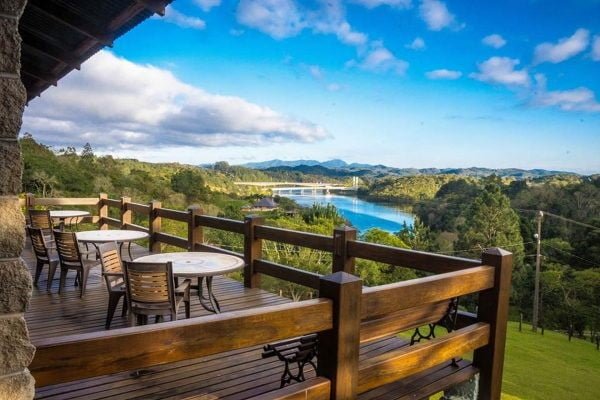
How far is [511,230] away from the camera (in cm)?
4300

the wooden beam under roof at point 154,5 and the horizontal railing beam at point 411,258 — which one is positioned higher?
the wooden beam under roof at point 154,5

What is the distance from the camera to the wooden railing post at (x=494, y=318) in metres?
2.89

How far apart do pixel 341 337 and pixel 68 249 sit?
4395 millimetres

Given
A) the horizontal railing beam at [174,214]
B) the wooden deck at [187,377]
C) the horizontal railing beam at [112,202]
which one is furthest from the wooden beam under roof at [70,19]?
the horizontal railing beam at [112,202]

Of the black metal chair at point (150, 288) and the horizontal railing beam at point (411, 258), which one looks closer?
the horizontal railing beam at point (411, 258)

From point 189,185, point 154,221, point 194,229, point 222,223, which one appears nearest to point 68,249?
point 194,229

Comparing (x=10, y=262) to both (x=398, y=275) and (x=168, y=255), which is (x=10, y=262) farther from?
(x=398, y=275)

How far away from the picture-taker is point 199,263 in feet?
13.4

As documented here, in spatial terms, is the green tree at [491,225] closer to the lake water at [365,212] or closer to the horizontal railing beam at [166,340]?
the lake water at [365,212]

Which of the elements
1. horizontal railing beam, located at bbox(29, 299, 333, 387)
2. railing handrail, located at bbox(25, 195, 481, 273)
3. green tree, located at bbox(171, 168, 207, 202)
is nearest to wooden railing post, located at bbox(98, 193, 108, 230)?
railing handrail, located at bbox(25, 195, 481, 273)

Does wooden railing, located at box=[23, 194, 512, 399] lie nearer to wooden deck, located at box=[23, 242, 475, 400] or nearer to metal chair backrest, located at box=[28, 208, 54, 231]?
wooden deck, located at box=[23, 242, 475, 400]

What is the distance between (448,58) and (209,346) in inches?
2280

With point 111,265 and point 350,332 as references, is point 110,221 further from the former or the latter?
point 350,332

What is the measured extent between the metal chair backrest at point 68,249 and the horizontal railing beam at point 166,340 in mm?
4089
